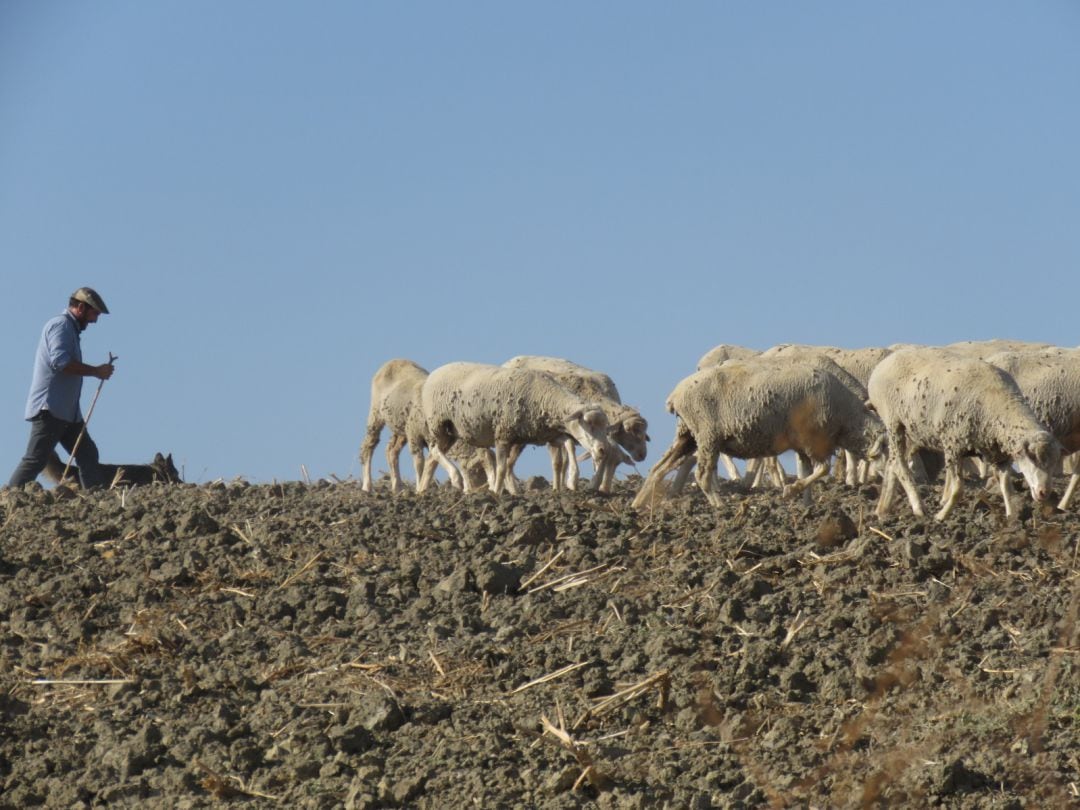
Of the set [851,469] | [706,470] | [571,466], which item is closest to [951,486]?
[706,470]

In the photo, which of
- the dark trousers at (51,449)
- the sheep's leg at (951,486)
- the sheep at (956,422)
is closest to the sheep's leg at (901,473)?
the sheep at (956,422)

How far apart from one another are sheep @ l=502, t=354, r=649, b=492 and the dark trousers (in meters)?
4.69

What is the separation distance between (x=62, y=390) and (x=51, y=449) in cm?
72

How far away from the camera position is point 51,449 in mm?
17234

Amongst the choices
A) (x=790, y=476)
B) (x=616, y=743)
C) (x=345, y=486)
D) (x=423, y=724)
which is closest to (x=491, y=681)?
(x=423, y=724)

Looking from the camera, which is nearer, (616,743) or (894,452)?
(616,743)

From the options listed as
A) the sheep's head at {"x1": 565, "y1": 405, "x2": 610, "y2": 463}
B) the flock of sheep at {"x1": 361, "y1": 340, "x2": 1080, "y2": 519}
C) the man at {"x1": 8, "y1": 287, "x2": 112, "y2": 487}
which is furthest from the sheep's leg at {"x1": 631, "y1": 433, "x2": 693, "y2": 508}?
the man at {"x1": 8, "y1": 287, "x2": 112, "y2": 487}

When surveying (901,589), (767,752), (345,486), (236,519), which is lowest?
(767,752)

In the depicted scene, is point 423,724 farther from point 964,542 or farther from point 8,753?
point 964,542

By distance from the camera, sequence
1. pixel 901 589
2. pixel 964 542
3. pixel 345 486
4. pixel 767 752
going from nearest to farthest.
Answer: pixel 767 752 → pixel 901 589 → pixel 964 542 → pixel 345 486

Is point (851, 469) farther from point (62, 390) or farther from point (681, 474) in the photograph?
point (62, 390)

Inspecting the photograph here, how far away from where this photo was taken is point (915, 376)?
535 inches

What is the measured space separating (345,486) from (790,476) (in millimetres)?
5479

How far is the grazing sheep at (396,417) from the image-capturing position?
19.9 metres
